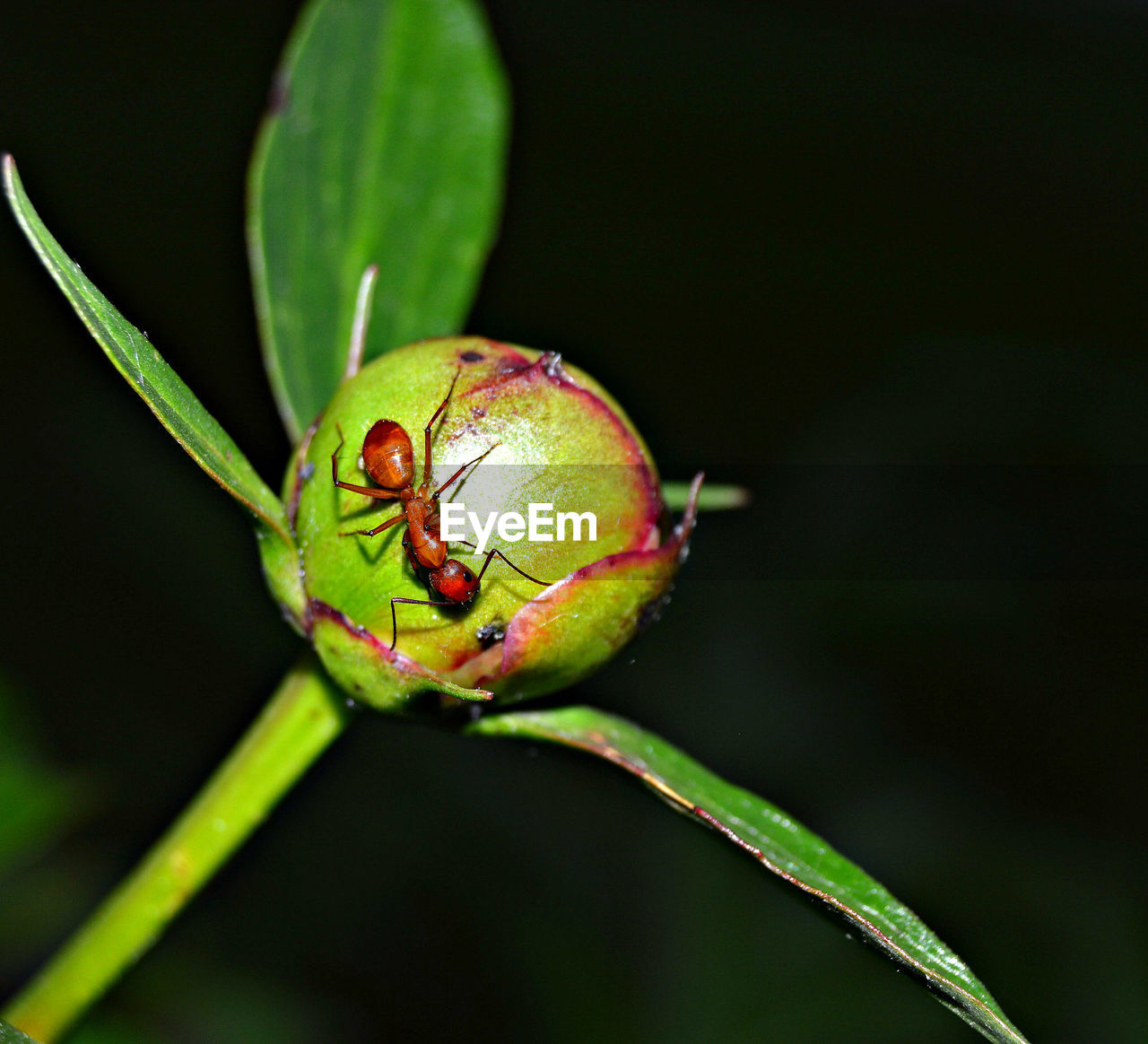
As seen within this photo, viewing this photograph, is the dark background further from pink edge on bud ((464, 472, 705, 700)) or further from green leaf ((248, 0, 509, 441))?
pink edge on bud ((464, 472, 705, 700))

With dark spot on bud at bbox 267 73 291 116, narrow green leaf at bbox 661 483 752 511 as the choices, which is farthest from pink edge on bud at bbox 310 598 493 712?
dark spot on bud at bbox 267 73 291 116

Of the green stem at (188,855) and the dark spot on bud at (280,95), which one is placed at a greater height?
the dark spot on bud at (280,95)

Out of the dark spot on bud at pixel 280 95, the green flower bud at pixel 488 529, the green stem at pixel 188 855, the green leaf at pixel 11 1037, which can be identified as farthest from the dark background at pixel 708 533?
the green leaf at pixel 11 1037

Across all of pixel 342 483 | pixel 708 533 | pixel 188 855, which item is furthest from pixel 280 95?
pixel 708 533

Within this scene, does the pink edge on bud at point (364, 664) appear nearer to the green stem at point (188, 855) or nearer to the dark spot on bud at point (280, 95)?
the green stem at point (188, 855)

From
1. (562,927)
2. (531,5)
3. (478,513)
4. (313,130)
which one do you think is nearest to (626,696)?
(562,927)

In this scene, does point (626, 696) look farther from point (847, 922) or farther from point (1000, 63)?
point (1000, 63)

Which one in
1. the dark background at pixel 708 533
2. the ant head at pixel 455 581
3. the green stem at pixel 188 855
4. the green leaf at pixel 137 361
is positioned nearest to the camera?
the green leaf at pixel 137 361
